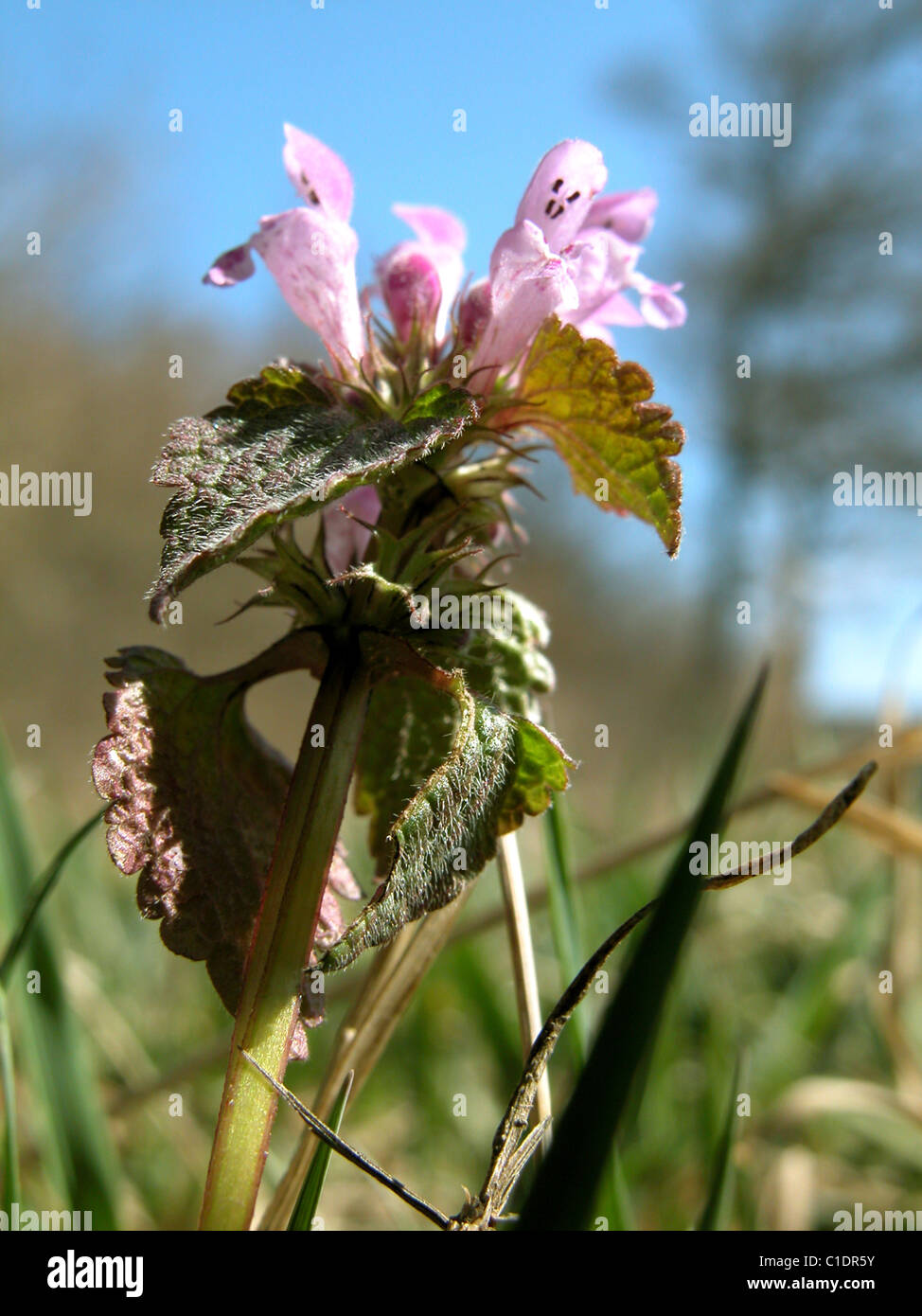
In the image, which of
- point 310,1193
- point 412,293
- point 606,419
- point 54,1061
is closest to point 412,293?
point 412,293

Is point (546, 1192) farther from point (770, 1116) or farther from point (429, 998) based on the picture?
point (429, 998)

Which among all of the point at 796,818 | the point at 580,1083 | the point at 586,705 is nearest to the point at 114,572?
the point at 586,705

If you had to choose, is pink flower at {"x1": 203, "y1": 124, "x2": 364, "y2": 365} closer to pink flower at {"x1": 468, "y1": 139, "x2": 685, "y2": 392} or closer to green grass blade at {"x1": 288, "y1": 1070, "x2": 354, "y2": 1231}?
pink flower at {"x1": 468, "y1": 139, "x2": 685, "y2": 392}

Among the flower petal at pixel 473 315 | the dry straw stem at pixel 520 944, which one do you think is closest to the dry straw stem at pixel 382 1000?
the dry straw stem at pixel 520 944

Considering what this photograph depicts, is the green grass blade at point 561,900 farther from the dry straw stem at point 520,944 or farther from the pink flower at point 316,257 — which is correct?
the pink flower at point 316,257

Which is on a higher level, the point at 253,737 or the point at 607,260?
the point at 607,260

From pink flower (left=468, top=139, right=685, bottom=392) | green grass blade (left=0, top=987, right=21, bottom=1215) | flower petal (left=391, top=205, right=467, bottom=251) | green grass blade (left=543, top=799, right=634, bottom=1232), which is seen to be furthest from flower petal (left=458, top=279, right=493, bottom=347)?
green grass blade (left=0, top=987, right=21, bottom=1215)
